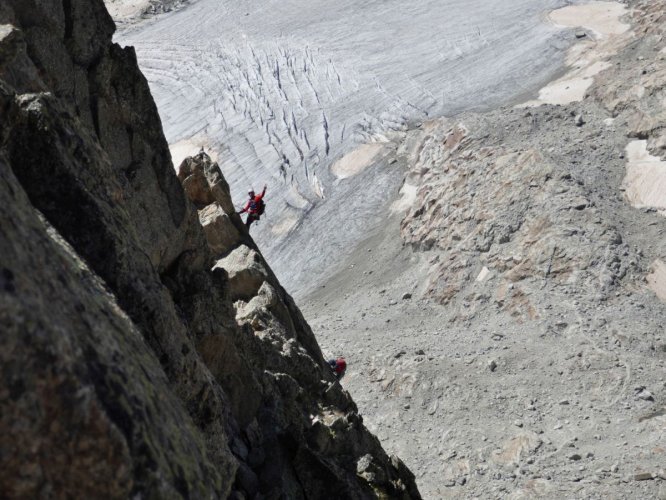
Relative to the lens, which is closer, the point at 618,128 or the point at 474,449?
the point at 474,449

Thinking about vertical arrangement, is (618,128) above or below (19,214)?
below

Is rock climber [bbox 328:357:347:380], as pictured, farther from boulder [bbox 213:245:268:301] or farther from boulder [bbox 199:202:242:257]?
boulder [bbox 213:245:268:301]

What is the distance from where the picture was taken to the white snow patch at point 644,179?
3831 centimetres

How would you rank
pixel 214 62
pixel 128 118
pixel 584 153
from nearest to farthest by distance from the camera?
pixel 128 118
pixel 584 153
pixel 214 62

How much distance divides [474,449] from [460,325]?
368 inches

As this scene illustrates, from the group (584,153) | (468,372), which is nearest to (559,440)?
(468,372)

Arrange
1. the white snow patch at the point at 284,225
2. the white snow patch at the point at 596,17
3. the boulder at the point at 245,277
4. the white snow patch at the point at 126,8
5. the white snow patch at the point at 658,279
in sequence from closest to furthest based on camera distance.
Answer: the boulder at the point at 245,277, the white snow patch at the point at 658,279, the white snow patch at the point at 284,225, the white snow patch at the point at 596,17, the white snow patch at the point at 126,8

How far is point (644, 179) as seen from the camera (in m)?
39.6

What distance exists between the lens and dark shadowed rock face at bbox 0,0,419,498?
17.0 feet

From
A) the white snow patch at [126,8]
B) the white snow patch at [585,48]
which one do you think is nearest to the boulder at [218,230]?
the white snow patch at [585,48]

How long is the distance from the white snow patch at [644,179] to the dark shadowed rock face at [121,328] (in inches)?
989

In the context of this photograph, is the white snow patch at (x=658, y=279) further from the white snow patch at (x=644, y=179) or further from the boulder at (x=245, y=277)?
the boulder at (x=245, y=277)

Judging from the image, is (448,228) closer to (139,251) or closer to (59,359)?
(139,251)

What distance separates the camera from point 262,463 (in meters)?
12.2
